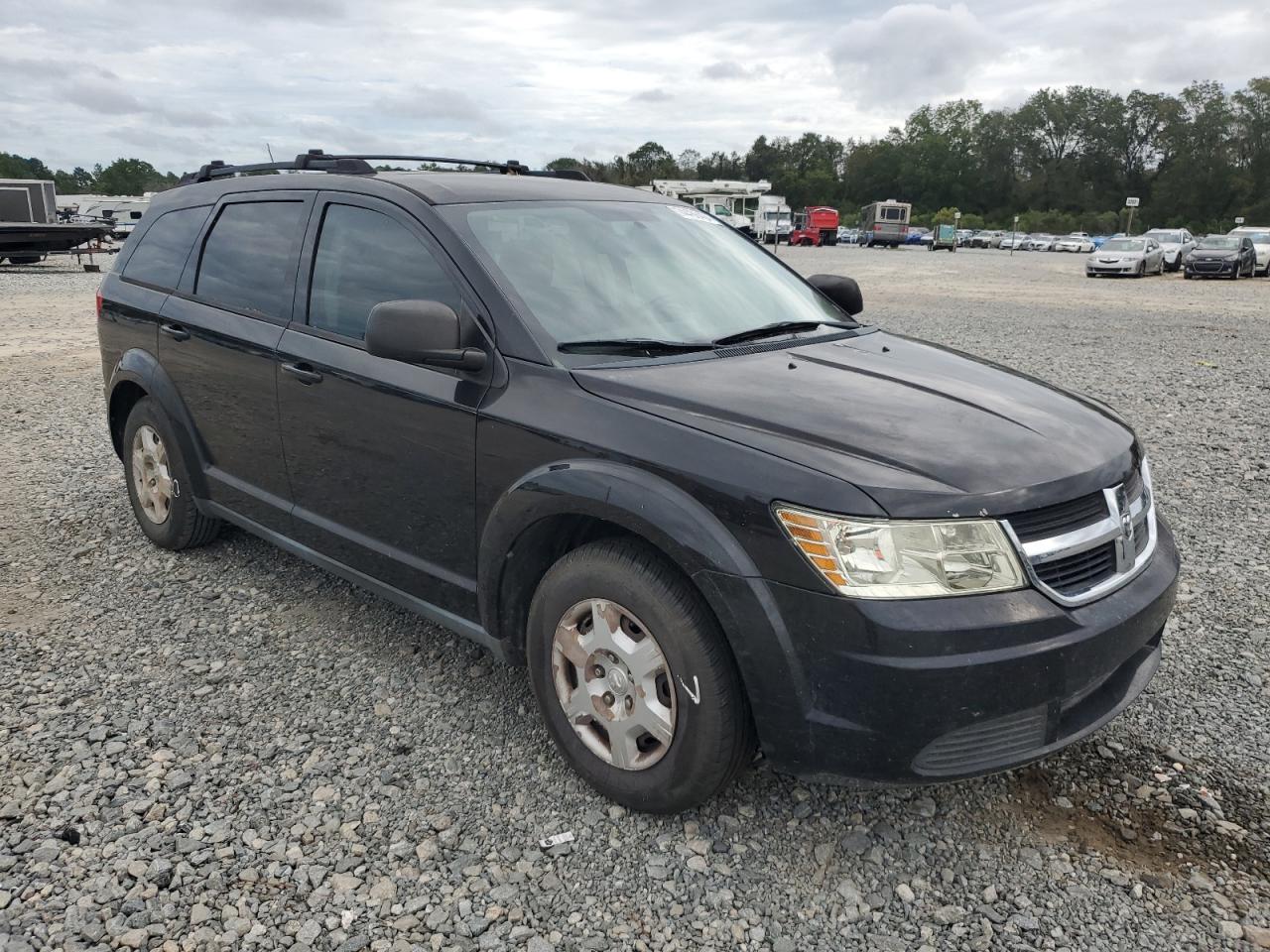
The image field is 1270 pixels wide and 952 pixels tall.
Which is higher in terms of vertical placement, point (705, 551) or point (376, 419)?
point (376, 419)

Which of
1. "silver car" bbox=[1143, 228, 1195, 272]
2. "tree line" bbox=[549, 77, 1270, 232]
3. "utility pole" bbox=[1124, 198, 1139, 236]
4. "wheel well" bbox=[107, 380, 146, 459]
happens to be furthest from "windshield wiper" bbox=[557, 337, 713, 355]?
"tree line" bbox=[549, 77, 1270, 232]

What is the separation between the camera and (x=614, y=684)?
107 inches

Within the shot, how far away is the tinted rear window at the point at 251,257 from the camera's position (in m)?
3.82

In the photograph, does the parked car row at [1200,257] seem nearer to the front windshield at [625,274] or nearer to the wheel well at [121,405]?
the front windshield at [625,274]

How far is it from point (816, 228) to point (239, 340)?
59849mm

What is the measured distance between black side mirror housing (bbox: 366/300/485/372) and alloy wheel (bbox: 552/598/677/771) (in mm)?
876

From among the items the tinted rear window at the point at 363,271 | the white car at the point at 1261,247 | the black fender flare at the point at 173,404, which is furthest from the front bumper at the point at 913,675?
the white car at the point at 1261,247

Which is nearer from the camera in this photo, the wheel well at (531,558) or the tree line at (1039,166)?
the wheel well at (531,558)

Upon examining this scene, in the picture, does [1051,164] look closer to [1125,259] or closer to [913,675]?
[1125,259]

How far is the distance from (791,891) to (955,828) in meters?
0.58

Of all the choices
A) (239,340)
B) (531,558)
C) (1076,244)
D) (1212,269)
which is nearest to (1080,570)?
(531,558)

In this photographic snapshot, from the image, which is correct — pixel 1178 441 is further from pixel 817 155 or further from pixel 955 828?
pixel 817 155

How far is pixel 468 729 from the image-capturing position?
326 centimetres

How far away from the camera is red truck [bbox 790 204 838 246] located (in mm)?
59469
